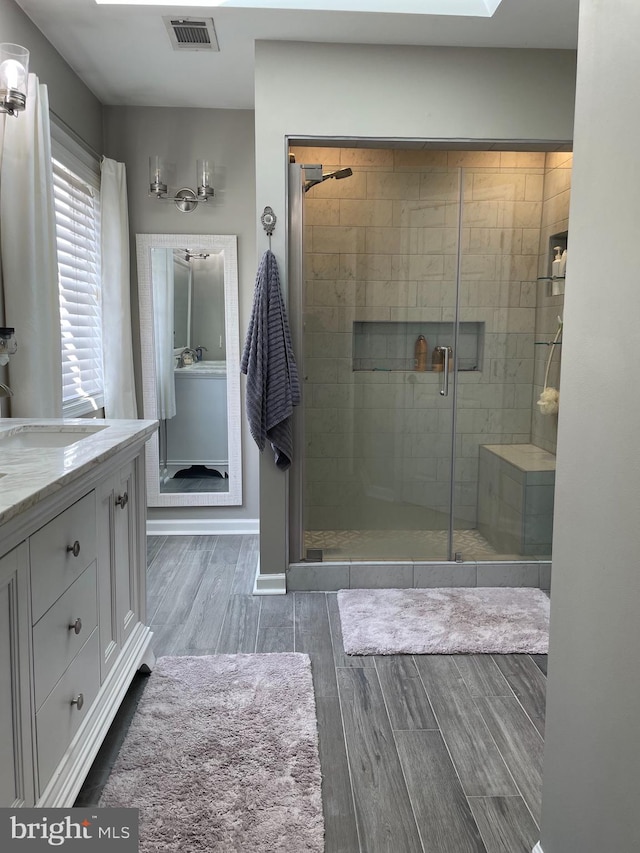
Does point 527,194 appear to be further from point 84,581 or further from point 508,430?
point 84,581

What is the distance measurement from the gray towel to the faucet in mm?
1023

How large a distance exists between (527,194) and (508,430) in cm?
120

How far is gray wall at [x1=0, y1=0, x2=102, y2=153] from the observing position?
2648 mm

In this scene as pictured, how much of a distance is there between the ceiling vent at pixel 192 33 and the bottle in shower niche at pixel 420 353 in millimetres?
1678

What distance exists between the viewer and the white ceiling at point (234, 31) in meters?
2.75

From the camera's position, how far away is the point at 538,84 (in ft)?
10.3

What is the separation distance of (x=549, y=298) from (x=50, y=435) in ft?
8.12

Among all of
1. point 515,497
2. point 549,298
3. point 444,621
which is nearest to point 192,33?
point 549,298

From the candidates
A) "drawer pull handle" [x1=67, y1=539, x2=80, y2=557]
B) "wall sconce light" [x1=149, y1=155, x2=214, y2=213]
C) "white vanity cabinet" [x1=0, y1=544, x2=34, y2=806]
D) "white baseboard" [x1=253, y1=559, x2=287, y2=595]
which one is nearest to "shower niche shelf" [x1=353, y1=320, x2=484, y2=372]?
"white baseboard" [x1=253, y1=559, x2=287, y2=595]

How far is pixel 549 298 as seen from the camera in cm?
340

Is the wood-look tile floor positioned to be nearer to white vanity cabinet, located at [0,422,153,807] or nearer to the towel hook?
white vanity cabinet, located at [0,422,153,807]

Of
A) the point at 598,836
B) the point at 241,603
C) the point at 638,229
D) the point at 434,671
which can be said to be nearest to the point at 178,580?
the point at 241,603

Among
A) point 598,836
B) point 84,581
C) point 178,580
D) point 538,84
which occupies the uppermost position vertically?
point 538,84

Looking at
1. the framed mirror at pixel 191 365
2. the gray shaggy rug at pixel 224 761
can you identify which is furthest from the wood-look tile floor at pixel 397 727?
the framed mirror at pixel 191 365
